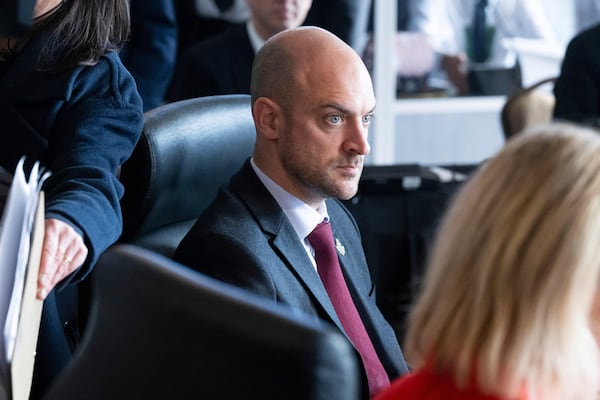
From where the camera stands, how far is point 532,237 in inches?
41.5

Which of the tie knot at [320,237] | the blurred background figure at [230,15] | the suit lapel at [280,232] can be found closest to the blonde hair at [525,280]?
the suit lapel at [280,232]

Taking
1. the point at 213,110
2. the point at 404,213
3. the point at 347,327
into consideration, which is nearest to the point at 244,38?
the point at 404,213

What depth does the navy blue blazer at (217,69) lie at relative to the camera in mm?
3438

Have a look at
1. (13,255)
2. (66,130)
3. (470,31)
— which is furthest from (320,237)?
(470,31)

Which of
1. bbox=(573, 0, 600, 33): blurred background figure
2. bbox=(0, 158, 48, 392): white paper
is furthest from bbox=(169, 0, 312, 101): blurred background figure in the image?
bbox=(573, 0, 600, 33): blurred background figure

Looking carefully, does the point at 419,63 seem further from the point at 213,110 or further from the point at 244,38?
the point at 213,110

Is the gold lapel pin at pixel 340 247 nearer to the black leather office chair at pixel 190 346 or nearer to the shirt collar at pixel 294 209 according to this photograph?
the shirt collar at pixel 294 209

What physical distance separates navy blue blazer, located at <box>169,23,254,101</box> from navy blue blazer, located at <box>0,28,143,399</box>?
1.65m

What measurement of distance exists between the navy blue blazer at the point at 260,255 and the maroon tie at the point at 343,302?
41mm

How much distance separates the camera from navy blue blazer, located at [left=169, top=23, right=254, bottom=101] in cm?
344

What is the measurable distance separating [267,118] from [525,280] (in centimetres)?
103

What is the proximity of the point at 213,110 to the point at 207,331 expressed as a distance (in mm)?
1239

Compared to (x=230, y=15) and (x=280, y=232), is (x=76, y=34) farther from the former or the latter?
(x=230, y=15)

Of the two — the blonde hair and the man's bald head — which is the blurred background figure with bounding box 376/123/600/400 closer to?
the blonde hair
